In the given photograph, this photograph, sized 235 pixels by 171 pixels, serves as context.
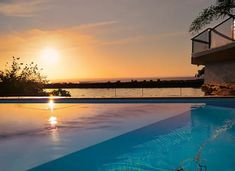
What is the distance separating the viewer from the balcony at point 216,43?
14688 mm

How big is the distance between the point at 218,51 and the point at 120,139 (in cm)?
1064

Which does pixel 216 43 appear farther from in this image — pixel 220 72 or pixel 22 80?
pixel 22 80

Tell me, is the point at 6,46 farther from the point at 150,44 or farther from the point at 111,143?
the point at 111,143

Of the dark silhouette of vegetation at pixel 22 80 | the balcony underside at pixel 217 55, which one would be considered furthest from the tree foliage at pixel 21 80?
the balcony underside at pixel 217 55

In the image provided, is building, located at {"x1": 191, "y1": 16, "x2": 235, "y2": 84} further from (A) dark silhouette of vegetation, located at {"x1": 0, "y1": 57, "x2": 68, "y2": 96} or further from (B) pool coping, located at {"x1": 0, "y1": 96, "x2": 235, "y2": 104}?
(A) dark silhouette of vegetation, located at {"x1": 0, "y1": 57, "x2": 68, "y2": 96}

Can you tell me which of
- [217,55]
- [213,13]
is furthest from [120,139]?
[213,13]

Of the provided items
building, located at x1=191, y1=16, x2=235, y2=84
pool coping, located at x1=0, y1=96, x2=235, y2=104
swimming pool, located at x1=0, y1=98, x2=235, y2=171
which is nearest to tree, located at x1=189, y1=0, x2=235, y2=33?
building, located at x1=191, y1=16, x2=235, y2=84

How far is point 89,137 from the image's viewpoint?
6453mm

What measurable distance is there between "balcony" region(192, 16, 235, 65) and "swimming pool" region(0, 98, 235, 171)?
5.25m

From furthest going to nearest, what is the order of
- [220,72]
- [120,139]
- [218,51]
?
1. [220,72]
2. [218,51]
3. [120,139]

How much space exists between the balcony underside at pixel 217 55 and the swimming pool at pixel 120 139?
16.4 ft

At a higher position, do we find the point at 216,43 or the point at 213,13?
the point at 213,13

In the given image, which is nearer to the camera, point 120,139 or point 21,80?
point 120,139

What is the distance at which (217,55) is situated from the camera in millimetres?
16656
